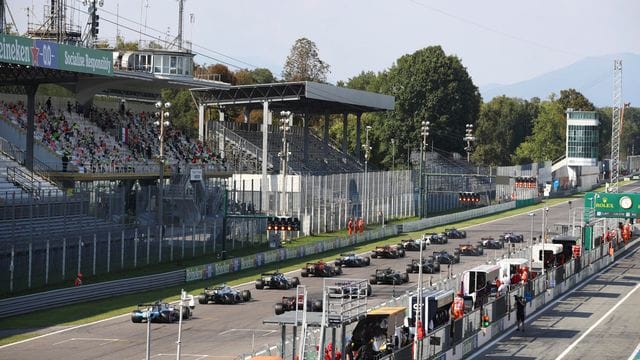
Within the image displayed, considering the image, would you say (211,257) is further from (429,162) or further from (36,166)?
(429,162)

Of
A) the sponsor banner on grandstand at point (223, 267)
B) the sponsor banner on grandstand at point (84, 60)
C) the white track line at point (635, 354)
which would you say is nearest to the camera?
the white track line at point (635, 354)

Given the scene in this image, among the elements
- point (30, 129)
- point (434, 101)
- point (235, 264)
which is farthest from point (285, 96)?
point (434, 101)

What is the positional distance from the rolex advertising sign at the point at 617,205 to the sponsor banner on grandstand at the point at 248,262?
30.3 m

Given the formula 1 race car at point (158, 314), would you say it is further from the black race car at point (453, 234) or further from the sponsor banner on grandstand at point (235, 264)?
the black race car at point (453, 234)

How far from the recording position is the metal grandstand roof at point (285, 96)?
4429 inches

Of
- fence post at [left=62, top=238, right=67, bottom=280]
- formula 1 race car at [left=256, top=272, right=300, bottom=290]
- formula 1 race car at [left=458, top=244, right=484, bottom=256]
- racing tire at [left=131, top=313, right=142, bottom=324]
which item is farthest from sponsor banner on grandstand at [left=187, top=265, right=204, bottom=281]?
formula 1 race car at [left=458, top=244, right=484, bottom=256]

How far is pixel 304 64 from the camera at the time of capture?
627ft

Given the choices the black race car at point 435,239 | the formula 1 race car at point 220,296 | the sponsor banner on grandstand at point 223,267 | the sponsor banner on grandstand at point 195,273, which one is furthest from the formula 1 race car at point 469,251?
the formula 1 race car at point 220,296

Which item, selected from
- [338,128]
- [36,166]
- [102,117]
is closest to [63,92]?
[102,117]

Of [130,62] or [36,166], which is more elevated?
[130,62]

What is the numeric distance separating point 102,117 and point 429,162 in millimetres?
63779

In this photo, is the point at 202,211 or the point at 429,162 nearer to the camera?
the point at 202,211

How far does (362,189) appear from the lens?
107m

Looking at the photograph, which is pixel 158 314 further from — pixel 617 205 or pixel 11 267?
pixel 617 205
